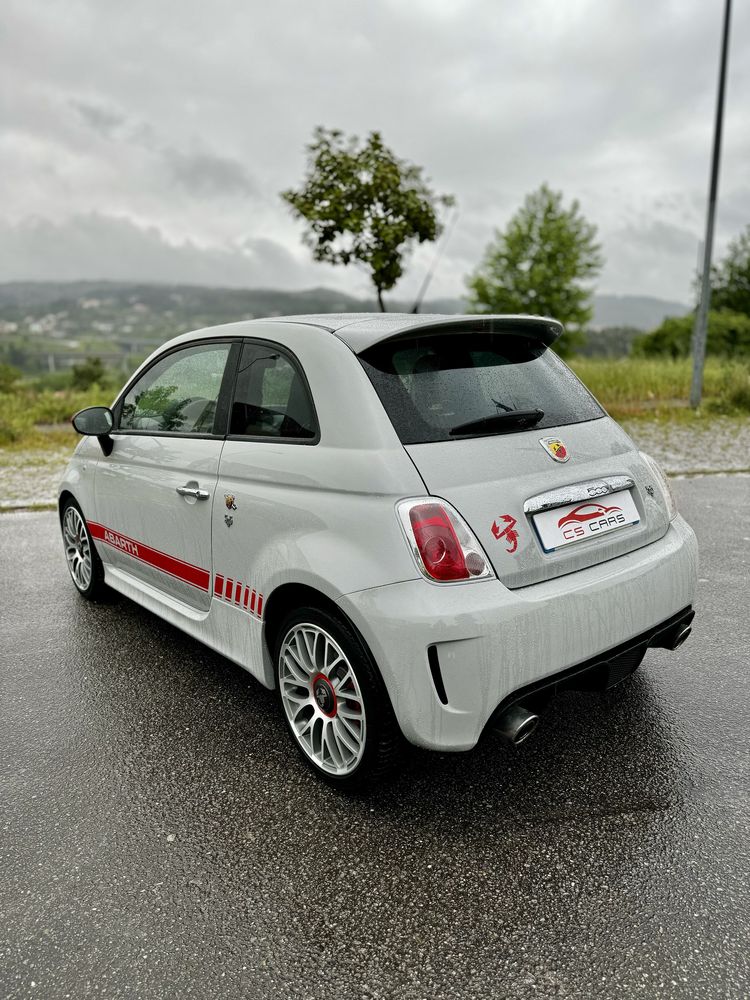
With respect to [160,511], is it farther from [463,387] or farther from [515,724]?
[515,724]

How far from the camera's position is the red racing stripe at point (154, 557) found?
3338mm

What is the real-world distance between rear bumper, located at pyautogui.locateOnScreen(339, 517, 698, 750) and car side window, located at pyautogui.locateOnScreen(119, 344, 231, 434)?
4.63 feet

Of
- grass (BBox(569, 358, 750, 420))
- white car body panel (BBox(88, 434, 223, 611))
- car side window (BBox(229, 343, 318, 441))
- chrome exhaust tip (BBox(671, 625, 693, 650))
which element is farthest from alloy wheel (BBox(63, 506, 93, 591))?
grass (BBox(569, 358, 750, 420))

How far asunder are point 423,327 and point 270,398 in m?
0.70

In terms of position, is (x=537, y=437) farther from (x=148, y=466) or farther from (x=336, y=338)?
(x=148, y=466)

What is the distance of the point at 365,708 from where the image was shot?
8.13 ft

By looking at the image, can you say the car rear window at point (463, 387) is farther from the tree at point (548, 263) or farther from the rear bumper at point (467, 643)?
the tree at point (548, 263)

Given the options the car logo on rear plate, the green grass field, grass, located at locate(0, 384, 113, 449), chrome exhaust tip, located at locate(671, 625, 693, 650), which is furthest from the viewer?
the green grass field

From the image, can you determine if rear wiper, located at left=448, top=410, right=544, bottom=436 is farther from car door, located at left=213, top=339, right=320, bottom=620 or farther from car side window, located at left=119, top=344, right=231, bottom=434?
car side window, located at left=119, top=344, right=231, bottom=434

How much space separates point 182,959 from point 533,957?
0.95 meters

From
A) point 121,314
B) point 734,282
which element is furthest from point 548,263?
point 121,314

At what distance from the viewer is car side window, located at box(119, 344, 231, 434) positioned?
3359 millimetres

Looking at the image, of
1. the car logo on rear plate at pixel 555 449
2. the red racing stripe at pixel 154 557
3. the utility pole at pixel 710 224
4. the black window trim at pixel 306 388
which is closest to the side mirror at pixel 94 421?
the red racing stripe at pixel 154 557

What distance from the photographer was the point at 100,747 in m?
3.08
